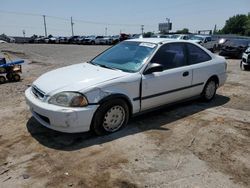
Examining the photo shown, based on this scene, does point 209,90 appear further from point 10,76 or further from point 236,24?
point 236,24

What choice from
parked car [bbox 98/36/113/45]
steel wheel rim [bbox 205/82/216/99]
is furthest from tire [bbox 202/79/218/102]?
parked car [bbox 98/36/113/45]

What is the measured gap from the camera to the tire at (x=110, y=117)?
414cm

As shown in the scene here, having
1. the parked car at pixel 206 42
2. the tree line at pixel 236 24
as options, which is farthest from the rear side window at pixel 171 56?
the tree line at pixel 236 24

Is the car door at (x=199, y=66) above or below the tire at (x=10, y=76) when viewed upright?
above

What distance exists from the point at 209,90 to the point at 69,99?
11.9ft

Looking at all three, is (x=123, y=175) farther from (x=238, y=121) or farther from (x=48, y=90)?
(x=238, y=121)

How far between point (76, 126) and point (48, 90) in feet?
2.33

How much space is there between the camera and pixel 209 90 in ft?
20.5

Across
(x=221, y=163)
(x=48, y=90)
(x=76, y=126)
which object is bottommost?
Result: (x=221, y=163)

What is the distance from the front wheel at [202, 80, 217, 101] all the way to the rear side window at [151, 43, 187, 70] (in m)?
1.07

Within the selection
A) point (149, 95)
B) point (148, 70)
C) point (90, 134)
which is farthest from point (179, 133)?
point (90, 134)

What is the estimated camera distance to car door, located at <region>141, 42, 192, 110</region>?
4.70m

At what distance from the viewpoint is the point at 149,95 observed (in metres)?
4.73

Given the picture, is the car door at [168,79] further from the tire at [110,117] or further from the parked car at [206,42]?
the parked car at [206,42]
